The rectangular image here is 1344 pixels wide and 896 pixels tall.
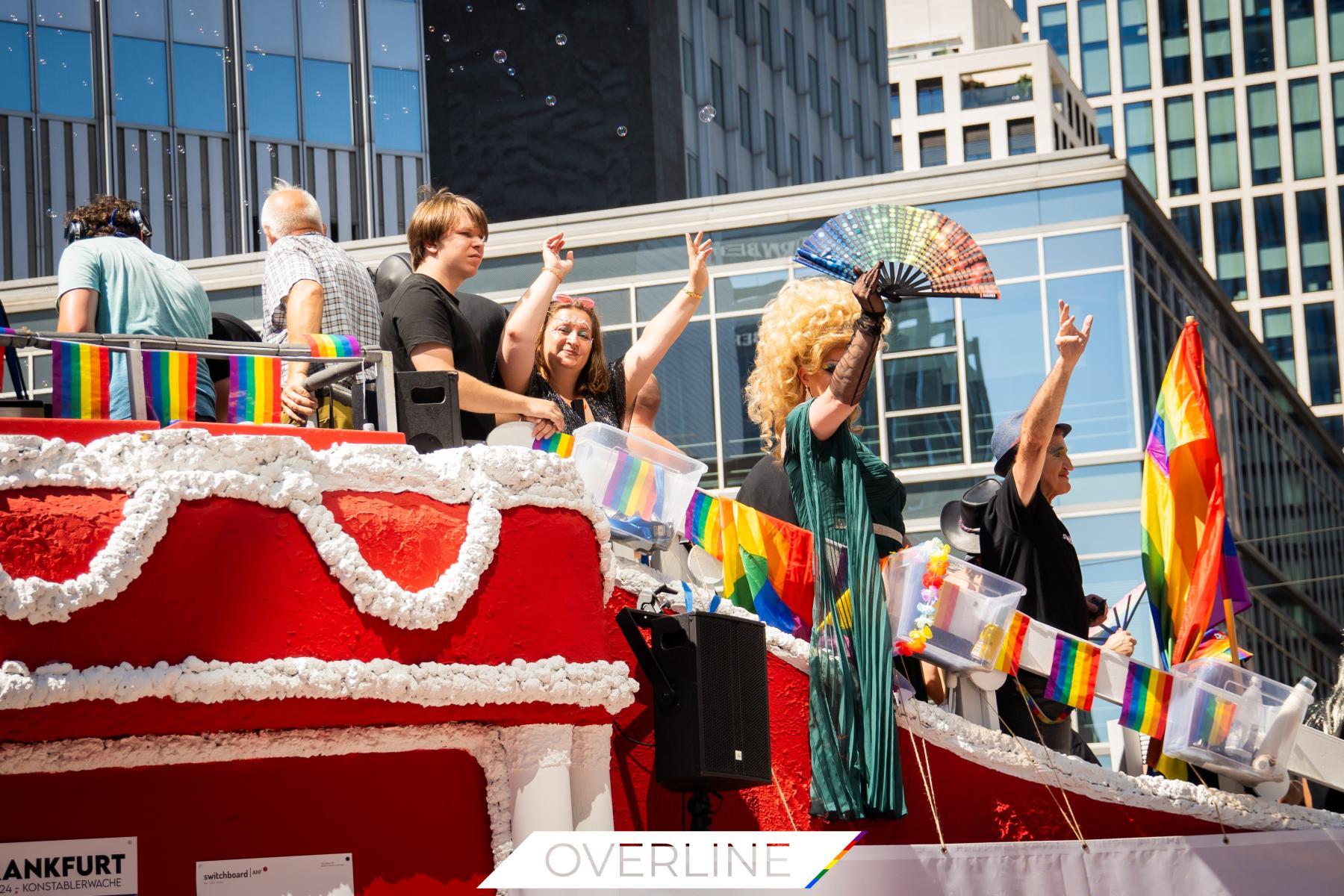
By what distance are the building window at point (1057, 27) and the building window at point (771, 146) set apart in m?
43.2

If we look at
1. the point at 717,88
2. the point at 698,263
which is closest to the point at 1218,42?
the point at 717,88

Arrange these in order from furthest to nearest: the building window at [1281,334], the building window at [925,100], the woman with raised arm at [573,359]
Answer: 1. the building window at [1281,334]
2. the building window at [925,100]
3. the woman with raised arm at [573,359]

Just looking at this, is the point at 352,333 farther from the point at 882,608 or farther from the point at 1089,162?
the point at 1089,162

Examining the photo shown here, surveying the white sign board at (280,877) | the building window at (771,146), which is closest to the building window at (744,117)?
the building window at (771,146)

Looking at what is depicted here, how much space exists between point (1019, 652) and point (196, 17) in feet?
106

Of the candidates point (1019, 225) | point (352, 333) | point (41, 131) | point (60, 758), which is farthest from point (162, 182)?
point (60, 758)

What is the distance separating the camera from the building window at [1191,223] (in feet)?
276

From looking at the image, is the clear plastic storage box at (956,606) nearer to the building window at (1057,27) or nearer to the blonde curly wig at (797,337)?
the blonde curly wig at (797,337)

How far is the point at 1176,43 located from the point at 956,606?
282 feet

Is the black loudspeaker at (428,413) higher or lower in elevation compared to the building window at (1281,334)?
lower

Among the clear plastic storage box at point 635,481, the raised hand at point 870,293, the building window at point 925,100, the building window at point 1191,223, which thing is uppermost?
the building window at point 925,100

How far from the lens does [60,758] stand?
490 cm

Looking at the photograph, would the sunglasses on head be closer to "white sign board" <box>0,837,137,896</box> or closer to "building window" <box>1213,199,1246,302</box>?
"white sign board" <box>0,837,137,896</box>

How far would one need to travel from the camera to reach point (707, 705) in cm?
585
